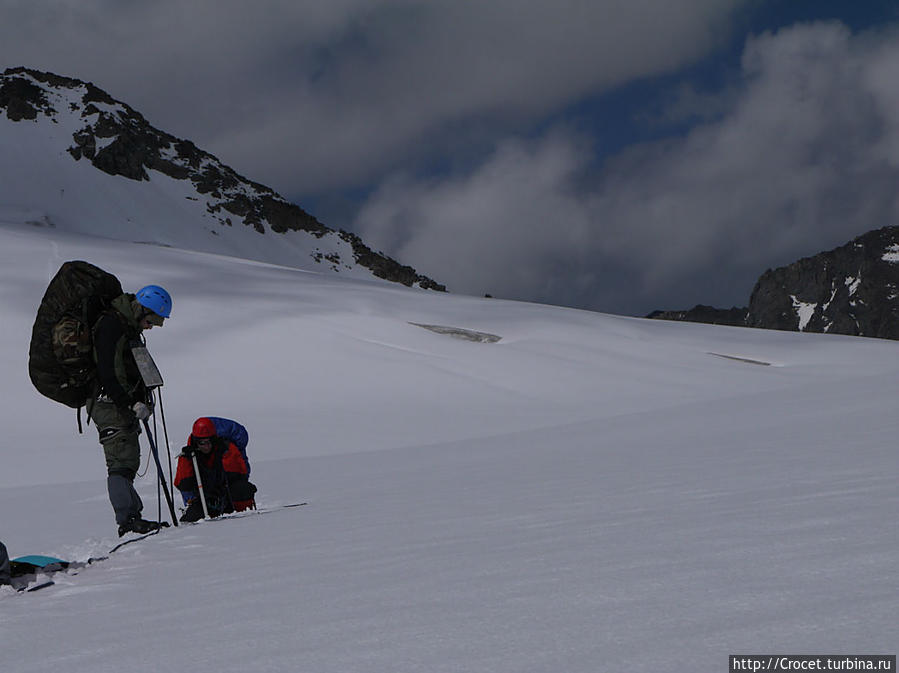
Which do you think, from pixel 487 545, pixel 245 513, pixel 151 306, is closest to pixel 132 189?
pixel 151 306

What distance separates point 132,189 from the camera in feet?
383

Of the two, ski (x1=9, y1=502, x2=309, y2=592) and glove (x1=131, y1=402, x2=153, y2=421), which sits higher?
glove (x1=131, y1=402, x2=153, y2=421)

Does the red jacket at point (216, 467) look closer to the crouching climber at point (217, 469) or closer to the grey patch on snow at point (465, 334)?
the crouching climber at point (217, 469)

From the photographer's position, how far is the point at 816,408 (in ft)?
29.2

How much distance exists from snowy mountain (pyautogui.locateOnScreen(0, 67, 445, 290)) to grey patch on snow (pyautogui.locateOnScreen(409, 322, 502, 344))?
85814 mm

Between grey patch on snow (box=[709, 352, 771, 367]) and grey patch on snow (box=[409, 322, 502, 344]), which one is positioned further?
grey patch on snow (box=[409, 322, 502, 344])

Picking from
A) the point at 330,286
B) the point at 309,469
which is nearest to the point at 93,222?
the point at 330,286

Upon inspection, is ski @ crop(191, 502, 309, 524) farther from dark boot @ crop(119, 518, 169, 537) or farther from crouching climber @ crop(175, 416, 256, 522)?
dark boot @ crop(119, 518, 169, 537)

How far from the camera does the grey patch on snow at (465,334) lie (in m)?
19.9

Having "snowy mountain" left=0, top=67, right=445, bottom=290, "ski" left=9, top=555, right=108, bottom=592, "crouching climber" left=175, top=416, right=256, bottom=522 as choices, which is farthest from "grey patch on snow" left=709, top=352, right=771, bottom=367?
"snowy mountain" left=0, top=67, right=445, bottom=290

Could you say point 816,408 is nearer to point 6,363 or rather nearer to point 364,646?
point 364,646

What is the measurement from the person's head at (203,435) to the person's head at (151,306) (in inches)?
36.2

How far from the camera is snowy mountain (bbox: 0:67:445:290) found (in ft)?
338

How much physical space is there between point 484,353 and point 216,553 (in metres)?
14.4
